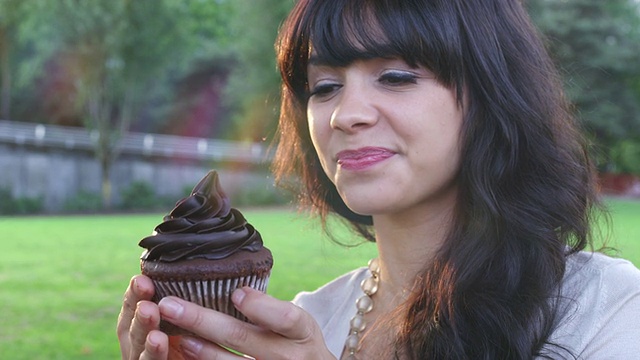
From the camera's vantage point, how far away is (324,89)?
2264mm

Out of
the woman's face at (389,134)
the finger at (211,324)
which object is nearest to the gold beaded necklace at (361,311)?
the woman's face at (389,134)

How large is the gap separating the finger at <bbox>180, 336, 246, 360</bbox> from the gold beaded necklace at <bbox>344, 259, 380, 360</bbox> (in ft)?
2.38

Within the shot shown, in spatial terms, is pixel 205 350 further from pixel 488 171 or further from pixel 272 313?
pixel 488 171

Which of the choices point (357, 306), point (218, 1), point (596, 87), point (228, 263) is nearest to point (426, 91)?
point (228, 263)

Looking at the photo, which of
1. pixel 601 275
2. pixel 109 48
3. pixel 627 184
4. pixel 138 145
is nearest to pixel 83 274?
pixel 601 275

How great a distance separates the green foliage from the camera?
32.4m

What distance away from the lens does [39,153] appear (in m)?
33.9

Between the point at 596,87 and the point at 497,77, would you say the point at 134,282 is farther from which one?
the point at 596,87

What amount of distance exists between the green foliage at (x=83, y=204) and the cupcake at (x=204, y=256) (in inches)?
1234

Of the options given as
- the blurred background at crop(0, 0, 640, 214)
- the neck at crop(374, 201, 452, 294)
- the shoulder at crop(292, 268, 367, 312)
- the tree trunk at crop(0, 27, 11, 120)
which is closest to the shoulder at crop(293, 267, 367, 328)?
the shoulder at crop(292, 268, 367, 312)

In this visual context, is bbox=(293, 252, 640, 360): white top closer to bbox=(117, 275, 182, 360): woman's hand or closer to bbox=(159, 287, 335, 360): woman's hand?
bbox=(159, 287, 335, 360): woman's hand

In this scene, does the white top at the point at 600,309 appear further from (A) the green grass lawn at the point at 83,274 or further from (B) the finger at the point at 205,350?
(A) the green grass lawn at the point at 83,274

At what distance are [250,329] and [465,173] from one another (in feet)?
2.49

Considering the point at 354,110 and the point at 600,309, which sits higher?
the point at 354,110
